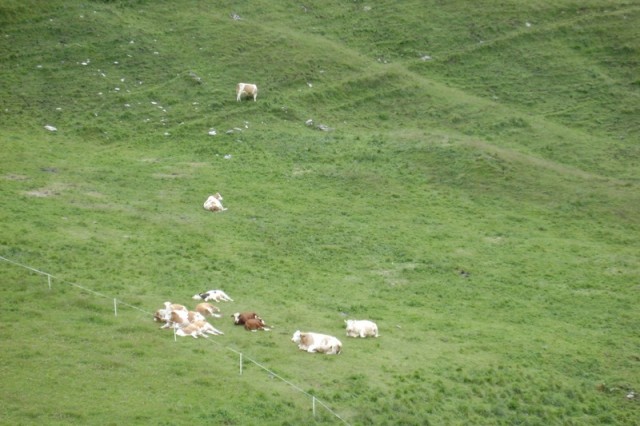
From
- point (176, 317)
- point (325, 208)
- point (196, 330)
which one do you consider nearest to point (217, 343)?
point (196, 330)

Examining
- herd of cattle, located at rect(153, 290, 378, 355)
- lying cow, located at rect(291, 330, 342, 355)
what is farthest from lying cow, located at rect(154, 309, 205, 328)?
lying cow, located at rect(291, 330, 342, 355)

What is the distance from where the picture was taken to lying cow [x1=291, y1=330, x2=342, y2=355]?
2734cm

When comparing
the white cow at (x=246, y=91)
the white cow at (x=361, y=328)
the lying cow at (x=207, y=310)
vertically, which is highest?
the lying cow at (x=207, y=310)

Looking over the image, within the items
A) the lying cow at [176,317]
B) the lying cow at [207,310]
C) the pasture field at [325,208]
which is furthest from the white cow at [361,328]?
the lying cow at [176,317]

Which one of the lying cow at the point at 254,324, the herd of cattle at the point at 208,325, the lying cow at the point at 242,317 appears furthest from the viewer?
the lying cow at the point at 242,317

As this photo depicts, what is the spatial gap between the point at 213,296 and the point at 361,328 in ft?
16.5

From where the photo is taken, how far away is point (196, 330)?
27.2 metres

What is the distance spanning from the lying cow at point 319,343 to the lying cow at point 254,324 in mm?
1394

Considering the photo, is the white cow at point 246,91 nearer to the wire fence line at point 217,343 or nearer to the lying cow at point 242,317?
the wire fence line at point 217,343

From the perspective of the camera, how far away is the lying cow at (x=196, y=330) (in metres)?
27.1

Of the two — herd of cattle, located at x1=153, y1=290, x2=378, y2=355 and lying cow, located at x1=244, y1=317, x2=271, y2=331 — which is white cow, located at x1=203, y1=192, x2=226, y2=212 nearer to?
herd of cattle, located at x1=153, y1=290, x2=378, y2=355

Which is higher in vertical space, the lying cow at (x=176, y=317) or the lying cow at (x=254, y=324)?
the lying cow at (x=176, y=317)

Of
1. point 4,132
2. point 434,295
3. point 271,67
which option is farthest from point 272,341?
point 271,67

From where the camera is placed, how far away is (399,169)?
48.8m
